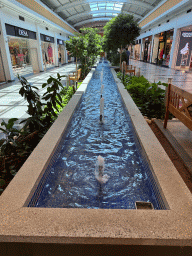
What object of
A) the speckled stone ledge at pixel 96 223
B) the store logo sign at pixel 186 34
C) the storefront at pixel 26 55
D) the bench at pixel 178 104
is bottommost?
the speckled stone ledge at pixel 96 223

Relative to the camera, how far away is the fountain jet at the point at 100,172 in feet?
8.36

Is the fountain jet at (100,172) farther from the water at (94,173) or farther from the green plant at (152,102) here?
the green plant at (152,102)

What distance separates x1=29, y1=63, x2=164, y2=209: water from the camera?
2.16 metres

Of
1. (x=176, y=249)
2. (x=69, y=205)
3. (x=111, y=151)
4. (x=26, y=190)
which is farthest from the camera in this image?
(x=111, y=151)

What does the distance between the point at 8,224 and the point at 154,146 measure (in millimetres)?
2068

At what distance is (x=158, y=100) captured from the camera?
524 centimetres

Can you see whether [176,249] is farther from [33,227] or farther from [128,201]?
[33,227]

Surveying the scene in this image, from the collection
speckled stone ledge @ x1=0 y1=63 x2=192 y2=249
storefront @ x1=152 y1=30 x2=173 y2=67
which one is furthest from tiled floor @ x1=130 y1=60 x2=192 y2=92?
speckled stone ledge @ x1=0 y1=63 x2=192 y2=249

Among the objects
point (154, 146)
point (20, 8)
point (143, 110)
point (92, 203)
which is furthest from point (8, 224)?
point (20, 8)

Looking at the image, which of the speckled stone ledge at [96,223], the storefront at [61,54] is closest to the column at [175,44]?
the storefront at [61,54]

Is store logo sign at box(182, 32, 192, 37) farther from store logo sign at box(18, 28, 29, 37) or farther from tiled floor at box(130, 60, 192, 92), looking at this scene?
store logo sign at box(18, 28, 29, 37)

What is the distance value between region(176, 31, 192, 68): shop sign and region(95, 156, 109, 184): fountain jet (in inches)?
686

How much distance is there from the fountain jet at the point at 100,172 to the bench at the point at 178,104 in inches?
57.9

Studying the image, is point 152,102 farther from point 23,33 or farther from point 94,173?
point 23,33
